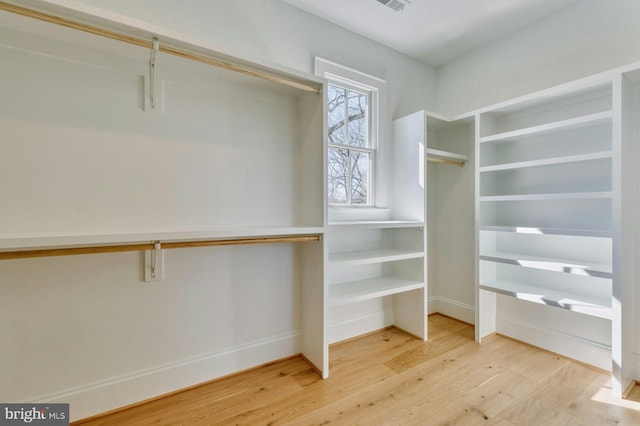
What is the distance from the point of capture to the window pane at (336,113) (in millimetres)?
2559

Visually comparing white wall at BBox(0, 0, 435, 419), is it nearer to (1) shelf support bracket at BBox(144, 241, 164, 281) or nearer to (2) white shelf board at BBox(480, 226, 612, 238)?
(1) shelf support bracket at BBox(144, 241, 164, 281)

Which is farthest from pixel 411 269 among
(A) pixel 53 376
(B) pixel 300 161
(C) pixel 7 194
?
(C) pixel 7 194

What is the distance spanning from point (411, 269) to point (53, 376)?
2591 millimetres

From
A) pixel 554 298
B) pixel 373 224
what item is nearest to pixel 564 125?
pixel 554 298

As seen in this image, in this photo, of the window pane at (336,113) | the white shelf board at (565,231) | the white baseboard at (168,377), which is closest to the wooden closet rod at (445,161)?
the white shelf board at (565,231)

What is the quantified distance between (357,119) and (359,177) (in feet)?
1.86

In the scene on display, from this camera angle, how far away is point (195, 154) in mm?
1867

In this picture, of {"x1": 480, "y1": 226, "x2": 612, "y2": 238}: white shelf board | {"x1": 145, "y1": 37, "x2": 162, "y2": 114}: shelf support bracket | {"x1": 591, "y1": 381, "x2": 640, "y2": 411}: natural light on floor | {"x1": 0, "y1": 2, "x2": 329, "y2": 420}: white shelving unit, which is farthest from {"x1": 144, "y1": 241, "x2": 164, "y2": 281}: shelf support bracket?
{"x1": 591, "y1": 381, "x2": 640, "y2": 411}: natural light on floor

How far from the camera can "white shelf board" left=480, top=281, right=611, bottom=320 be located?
1.88 meters

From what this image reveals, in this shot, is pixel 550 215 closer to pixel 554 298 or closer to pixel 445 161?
pixel 554 298

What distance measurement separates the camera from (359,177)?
2.71 meters

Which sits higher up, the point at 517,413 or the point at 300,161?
the point at 300,161

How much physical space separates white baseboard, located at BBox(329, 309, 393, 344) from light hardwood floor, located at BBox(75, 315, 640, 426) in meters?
0.21

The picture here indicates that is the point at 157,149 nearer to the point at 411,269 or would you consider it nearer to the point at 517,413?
the point at 411,269
